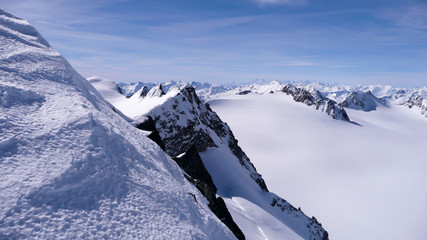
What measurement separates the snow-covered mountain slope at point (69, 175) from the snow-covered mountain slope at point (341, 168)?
56984 mm

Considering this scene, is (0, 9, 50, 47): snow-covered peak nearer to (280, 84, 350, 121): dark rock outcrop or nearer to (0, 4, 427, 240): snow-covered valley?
(0, 4, 427, 240): snow-covered valley

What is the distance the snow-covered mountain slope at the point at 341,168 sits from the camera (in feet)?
194

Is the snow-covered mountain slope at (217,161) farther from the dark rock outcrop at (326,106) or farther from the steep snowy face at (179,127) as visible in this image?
the dark rock outcrop at (326,106)

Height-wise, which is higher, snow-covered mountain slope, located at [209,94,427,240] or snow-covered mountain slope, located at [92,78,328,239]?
snow-covered mountain slope, located at [92,78,328,239]

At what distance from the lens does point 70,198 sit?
27.6 ft

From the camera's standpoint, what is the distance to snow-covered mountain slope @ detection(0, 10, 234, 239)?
761 cm

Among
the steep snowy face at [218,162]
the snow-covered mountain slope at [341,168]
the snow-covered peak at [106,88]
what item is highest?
the snow-covered peak at [106,88]

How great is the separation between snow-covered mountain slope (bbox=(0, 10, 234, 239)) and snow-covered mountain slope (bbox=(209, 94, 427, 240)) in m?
57.0

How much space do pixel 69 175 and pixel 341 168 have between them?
95243mm

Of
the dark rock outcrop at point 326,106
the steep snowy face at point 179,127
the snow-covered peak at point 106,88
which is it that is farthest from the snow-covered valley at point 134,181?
the dark rock outcrop at point 326,106

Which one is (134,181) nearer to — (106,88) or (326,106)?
(106,88)

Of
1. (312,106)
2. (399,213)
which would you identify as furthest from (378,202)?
(312,106)

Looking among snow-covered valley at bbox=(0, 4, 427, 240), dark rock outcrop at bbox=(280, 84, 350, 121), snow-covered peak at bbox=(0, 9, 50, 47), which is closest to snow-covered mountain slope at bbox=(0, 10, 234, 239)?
snow-covered valley at bbox=(0, 4, 427, 240)

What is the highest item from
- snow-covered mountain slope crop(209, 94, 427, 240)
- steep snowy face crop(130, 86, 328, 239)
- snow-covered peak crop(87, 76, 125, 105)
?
snow-covered peak crop(87, 76, 125, 105)
